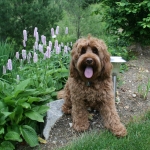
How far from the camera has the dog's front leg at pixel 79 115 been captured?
12.8ft

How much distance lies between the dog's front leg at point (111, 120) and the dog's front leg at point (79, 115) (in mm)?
247

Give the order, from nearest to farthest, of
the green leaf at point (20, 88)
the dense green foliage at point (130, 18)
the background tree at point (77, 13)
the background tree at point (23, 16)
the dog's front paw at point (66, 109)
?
the green leaf at point (20, 88), the dog's front paw at point (66, 109), the dense green foliage at point (130, 18), the background tree at point (23, 16), the background tree at point (77, 13)

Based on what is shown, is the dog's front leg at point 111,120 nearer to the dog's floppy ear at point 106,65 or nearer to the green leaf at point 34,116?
the dog's floppy ear at point 106,65

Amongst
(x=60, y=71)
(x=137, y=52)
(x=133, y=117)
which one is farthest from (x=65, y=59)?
(x=137, y=52)

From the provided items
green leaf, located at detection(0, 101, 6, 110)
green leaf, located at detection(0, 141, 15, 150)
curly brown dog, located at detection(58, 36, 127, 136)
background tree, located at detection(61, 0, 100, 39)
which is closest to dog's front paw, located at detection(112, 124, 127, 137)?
curly brown dog, located at detection(58, 36, 127, 136)

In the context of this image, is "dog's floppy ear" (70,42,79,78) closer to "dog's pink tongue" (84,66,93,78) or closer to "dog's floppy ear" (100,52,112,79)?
"dog's pink tongue" (84,66,93,78)

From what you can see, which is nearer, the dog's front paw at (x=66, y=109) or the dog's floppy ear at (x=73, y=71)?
the dog's floppy ear at (x=73, y=71)

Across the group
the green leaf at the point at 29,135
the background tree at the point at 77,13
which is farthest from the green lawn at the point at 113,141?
the background tree at the point at 77,13

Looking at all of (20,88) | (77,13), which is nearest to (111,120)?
(20,88)

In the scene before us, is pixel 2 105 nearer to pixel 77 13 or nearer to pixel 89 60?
pixel 89 60

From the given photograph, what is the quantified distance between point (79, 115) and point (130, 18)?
330 cm

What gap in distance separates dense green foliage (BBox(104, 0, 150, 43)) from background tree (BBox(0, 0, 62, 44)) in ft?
4.69

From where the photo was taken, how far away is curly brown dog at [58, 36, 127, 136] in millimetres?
3529

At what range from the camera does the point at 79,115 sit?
3.90 m
